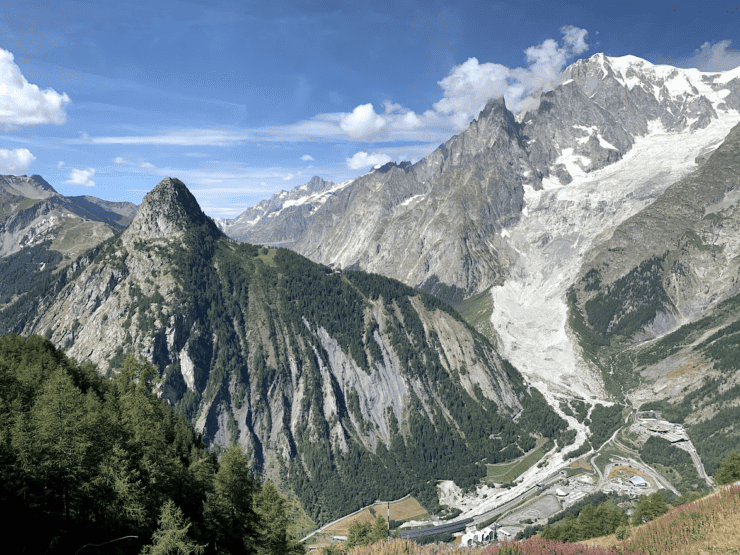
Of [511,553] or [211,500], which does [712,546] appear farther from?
[211,500]

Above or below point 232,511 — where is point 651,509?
below

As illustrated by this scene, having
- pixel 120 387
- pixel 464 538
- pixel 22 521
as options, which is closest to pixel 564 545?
pixel 22 521

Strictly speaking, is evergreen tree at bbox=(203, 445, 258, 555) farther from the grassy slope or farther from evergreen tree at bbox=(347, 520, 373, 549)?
evergreen tree at bbox=(347, 520, 373, 549)

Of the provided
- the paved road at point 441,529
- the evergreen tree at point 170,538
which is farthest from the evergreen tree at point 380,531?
the paved road at point 441,529

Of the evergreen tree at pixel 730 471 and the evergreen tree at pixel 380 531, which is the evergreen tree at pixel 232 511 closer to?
the evergreen tree at pixel 380 531

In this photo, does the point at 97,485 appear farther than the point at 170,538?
Yes

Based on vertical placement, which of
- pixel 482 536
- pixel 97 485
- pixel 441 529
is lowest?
pixel 441 529

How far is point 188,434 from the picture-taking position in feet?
259

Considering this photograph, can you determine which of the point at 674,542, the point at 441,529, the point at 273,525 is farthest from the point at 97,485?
the point at 441,529

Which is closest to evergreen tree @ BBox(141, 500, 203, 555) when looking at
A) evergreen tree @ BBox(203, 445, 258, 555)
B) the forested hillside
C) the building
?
the forested hillside

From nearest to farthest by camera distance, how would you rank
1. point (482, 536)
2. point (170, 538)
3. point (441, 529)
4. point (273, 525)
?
1. point (170, 538)
2. point (273, 525)
3. point (482, 536)
4. point (441, 529)

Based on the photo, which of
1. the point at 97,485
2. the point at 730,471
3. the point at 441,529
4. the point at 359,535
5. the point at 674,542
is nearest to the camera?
the point at 674,542

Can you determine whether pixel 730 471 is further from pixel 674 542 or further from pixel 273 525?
pixel 273 525

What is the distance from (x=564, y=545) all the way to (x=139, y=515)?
3898cm
